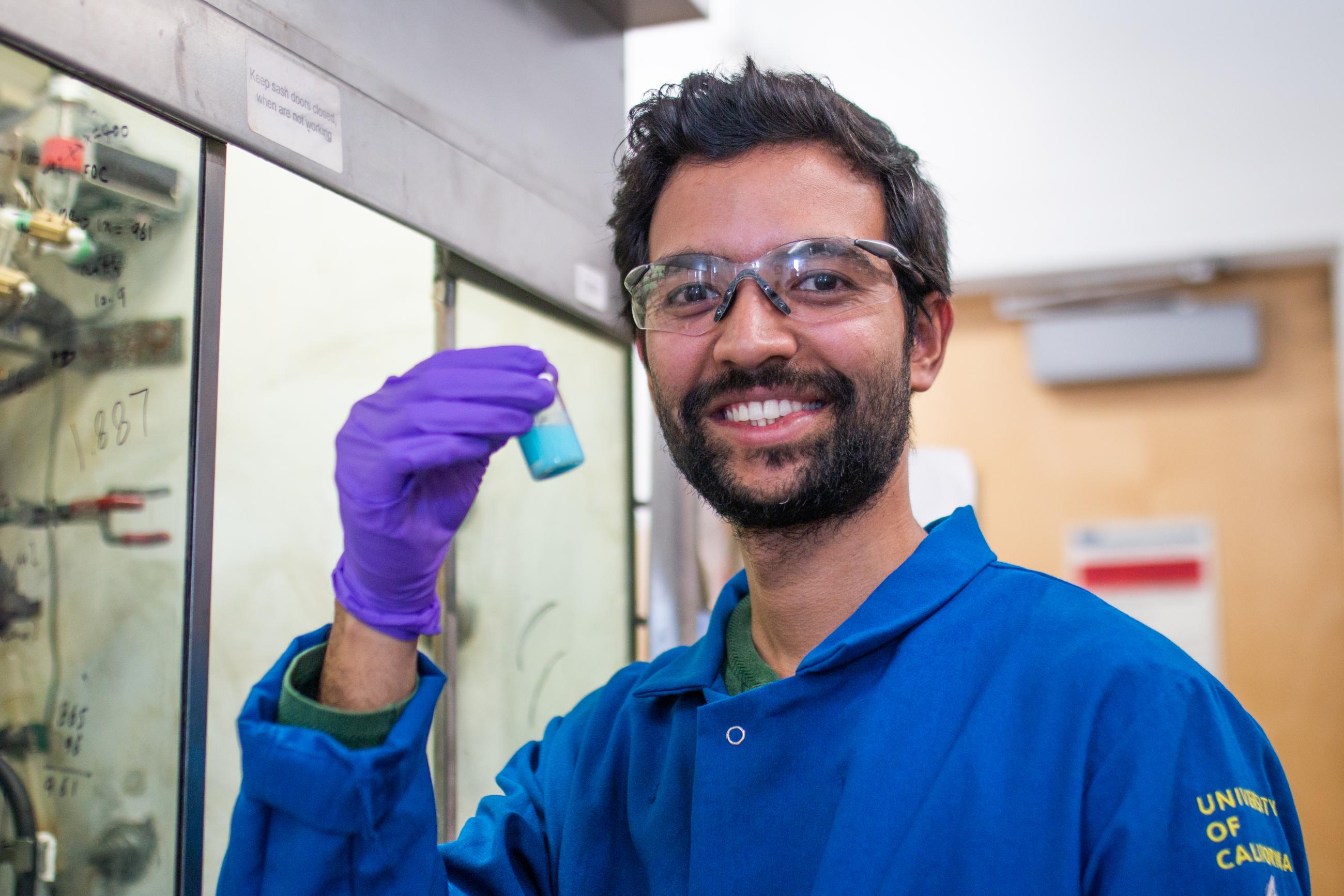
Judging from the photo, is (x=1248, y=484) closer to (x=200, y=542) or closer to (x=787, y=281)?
(x=787, y=281)

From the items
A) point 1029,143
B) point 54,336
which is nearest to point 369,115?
point 54,336

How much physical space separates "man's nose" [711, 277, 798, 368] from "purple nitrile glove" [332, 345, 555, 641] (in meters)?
0.23

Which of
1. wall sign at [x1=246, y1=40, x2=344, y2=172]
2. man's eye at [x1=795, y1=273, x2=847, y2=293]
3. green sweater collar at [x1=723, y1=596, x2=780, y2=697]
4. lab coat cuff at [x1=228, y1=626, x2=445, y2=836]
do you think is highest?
wall sign at [x1=246, y1=40, x2=344, y2=172]

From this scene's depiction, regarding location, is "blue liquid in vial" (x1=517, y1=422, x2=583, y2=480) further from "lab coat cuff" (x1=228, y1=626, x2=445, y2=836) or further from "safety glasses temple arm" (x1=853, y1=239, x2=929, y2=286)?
"safety glasses temple arm" (x1=853, y1=239, x2=929, y2=286)

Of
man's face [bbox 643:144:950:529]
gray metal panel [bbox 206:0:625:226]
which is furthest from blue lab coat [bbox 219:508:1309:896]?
gray metal panel [bbox 206:0:625:226]

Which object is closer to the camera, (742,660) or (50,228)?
(50,228)

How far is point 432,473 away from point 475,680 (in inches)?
27.9

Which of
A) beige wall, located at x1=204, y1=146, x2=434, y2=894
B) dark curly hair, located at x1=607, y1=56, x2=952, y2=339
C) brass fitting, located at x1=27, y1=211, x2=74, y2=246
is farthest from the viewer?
beige wall, located at x1=204, y1=146, x2=434, y2=894

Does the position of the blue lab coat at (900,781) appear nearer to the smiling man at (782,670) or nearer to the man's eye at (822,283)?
the smiling man at (782,670)

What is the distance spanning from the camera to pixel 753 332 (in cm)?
108

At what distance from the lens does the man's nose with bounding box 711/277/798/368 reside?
3.53ft

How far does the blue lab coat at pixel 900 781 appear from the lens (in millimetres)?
816

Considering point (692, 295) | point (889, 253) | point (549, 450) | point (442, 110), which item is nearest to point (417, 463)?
point (549, 450)

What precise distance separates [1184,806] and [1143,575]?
2285 mm
